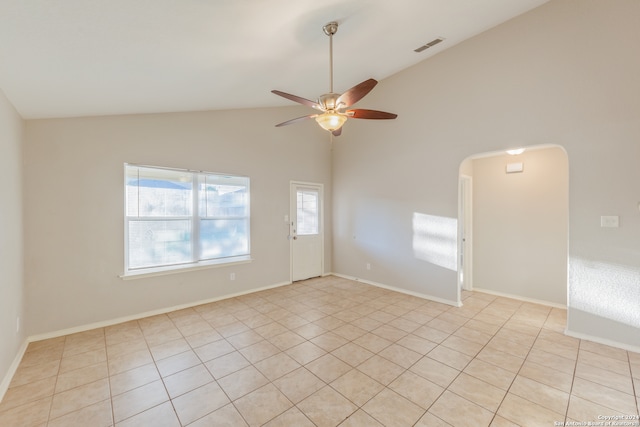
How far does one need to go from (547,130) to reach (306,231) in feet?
13.5

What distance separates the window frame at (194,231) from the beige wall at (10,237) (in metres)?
0.91

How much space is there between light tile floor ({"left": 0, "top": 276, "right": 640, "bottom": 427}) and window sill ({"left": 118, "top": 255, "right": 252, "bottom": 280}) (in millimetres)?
A: 621

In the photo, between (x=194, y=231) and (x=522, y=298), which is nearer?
(x=194, y=231)

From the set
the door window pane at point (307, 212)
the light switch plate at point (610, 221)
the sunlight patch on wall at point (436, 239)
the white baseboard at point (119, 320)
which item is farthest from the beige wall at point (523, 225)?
the white baseboard at point (119, 320)

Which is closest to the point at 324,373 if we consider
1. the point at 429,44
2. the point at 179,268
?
the point at 179,268

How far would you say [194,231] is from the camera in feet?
13.4

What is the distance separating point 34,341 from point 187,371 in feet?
6.72

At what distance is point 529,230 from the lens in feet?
13.6

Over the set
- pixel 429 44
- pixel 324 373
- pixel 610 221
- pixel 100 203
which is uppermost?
pixel 429 44

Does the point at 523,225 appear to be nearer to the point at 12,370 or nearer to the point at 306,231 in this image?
the point at 306,231

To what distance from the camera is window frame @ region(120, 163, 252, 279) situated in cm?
346

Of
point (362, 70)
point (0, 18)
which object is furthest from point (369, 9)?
point (0, 18)

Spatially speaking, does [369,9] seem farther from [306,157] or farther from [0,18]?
[306,157]

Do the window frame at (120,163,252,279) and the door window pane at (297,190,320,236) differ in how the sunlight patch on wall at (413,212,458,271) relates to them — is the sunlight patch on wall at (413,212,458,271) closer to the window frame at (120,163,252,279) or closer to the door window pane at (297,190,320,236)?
the door window pane at (297,190,320,236)
